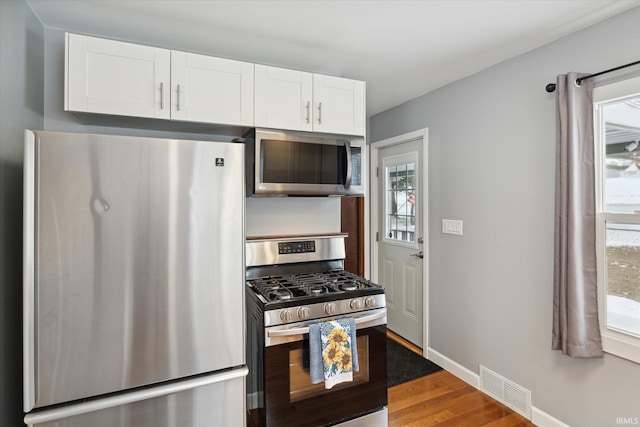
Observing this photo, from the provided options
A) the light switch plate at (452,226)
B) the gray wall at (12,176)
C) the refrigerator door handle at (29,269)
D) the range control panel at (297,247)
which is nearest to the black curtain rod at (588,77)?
the light switch plate at (452,226)

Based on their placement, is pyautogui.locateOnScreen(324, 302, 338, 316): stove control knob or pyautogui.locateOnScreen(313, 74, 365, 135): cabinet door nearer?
pyautogui.locateOnScreen(324, 302, 338, 316): stove control knob

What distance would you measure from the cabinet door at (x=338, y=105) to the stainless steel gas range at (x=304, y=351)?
962mm

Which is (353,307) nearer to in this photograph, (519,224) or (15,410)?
(519,224)

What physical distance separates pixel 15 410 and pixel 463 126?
315 cm

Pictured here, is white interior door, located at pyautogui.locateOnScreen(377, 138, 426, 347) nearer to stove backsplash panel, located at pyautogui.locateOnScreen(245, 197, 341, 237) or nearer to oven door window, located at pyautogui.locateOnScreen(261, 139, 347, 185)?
stove backsplash panel, located at pyautogui.locateOnScreen(245, 197, 341, 237)

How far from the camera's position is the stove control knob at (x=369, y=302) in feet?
6.46

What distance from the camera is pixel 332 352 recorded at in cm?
178

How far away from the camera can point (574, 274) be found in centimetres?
180

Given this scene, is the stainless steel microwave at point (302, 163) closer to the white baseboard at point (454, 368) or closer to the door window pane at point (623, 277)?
the door window pane at point (623, 277)

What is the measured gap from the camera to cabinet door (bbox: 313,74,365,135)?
220 centimetres

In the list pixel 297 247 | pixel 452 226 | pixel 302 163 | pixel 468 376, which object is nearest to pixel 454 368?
pixel 468 376

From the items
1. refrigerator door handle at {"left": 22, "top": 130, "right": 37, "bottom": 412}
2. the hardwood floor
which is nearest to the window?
the hardwood floor

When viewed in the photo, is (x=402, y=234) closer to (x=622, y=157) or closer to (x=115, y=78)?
(x=622, y=157)

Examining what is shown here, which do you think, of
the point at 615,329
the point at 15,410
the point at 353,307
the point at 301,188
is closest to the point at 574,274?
the point at 615,329
